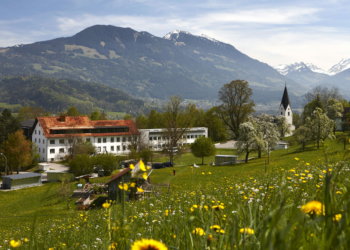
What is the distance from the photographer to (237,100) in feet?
247

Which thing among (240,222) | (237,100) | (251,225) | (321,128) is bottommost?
(321,128)

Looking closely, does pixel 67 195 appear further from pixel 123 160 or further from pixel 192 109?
pixel 192 109

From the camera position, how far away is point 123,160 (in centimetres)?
6650

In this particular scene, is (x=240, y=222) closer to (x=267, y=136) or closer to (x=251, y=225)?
(x=251, y=225)

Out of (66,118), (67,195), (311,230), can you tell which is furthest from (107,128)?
(311,230)

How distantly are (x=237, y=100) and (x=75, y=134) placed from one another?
146 ft

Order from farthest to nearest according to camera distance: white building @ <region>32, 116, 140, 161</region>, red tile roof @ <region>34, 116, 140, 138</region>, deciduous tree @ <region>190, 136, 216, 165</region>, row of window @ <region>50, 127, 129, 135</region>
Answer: red tile roof @ <region>34, 116, 140, 138</region>, white building @ <region>32, 116, 140, 161</region>, row of window @ <region>50, 127, 129, 135</region>, deciduous tree @ <region>190, 136, 216, 165</region>

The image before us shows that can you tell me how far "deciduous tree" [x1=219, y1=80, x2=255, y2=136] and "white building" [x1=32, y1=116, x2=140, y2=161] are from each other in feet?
85.7

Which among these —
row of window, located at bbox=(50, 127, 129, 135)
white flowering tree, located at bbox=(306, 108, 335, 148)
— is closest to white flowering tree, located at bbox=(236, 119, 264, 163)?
white flowering tree, located at bbox=(306, 108, 335, 148)

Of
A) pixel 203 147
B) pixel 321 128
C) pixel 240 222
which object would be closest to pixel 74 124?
pixel 203 147

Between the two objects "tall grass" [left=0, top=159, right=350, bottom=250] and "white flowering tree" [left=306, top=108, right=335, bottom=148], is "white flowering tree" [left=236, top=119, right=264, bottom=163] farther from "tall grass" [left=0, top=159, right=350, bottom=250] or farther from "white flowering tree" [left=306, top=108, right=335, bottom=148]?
"tall grass" [left=0, top=159, right=350, bottom=250]

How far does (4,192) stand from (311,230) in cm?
5188

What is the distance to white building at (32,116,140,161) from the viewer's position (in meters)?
73.8

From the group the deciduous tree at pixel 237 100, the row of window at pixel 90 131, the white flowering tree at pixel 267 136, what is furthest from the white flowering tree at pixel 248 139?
the row of window at pixel 90 131
